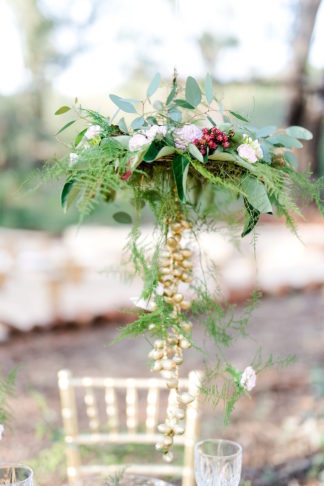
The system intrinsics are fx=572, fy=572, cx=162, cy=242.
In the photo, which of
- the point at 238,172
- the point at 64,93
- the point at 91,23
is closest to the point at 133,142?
the point at 238,172

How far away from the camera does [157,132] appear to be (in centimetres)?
109

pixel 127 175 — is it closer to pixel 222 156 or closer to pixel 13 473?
pixel 222 156

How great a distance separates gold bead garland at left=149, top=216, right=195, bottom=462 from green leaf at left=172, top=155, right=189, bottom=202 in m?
0.19

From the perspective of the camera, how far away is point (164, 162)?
3.81 feet

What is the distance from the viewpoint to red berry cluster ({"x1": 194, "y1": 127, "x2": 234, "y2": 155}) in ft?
3.59

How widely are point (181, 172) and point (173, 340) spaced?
36 centimetres

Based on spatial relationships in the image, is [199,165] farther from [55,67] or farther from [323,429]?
[55,67]

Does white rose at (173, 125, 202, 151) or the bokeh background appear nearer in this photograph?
white rose at (173, 125, 202, 151)

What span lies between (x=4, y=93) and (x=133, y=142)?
24.2ft

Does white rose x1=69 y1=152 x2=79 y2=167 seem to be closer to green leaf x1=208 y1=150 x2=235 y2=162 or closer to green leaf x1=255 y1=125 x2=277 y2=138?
green leaf x1=208 y1=150 x2=235 y2=162

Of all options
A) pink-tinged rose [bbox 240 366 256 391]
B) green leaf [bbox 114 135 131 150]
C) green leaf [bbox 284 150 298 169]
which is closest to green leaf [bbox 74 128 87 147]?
green leaf [bbox 114 135 131 150]

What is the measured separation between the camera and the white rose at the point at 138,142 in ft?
3.47

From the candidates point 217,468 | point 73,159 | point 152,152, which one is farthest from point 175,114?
point 217,468

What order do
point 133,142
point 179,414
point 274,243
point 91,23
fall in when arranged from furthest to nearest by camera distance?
point 91,23 → point 274,243 → point 179,414 → point 133,142
